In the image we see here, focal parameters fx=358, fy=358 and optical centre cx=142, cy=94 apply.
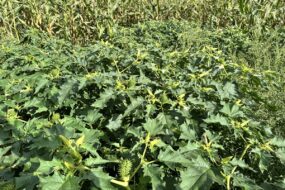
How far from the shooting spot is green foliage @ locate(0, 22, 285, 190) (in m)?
1.61

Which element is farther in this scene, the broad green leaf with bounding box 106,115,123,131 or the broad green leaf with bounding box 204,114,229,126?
the broad green leaf with bounding box 106,115,123,131

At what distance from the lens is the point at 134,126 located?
2191 mm

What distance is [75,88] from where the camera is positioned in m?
2.42

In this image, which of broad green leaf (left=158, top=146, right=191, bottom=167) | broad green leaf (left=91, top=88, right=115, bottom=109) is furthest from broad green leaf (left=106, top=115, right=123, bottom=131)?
broad green leaf (left=158, top=146, right=191, bottom=167)

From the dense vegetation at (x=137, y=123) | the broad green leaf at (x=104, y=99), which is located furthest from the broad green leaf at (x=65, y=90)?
the broad green leaf at (x=104, y=99)


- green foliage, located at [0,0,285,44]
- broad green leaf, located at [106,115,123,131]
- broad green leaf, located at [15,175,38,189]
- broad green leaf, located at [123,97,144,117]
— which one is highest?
broad green leaf, located at [123,97,144,117]

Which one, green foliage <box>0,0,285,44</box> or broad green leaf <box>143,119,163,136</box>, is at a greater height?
broad green leaf <box>143,119,163,136</box>

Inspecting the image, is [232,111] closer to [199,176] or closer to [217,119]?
[217,119]

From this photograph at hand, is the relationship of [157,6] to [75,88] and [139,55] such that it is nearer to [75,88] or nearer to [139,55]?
[139,55]

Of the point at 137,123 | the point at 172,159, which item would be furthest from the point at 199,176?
the point at 137,123

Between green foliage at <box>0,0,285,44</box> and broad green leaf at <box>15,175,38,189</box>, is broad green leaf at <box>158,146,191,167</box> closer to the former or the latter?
broad green leaf at <box>15,175,38,189</box>

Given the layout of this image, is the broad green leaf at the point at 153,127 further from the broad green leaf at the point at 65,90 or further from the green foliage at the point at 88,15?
the green foliage at the point at 88,15

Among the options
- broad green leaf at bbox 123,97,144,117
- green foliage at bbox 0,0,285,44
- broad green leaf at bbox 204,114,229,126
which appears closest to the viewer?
broad green leaf at bbox 204,114,229,126

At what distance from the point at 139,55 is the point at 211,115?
0.98 meters
